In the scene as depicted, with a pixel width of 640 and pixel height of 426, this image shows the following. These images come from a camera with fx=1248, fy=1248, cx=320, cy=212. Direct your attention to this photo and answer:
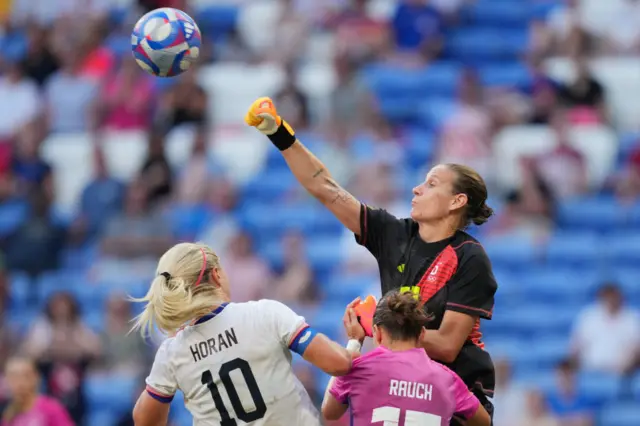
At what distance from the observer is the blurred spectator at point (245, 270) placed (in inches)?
428

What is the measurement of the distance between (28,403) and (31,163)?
175 inches

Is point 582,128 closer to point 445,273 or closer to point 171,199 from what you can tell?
point 171,199

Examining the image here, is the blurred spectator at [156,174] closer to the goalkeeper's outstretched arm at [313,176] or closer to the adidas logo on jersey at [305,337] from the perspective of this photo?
the goalkeeper's outstretched arm at [313,176]

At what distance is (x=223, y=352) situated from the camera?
496cm

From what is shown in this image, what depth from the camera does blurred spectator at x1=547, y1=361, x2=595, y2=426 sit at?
32.8 ft

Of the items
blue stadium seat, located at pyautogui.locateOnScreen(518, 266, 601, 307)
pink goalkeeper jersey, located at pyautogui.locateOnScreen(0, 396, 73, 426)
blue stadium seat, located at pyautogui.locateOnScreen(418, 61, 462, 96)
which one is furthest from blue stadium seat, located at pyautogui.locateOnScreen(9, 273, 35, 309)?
blue stadium seat, located at pyautogui.locateOnScreen(518, 266, 601, 307)

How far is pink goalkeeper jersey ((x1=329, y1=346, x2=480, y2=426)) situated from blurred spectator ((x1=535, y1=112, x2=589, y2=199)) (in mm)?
6716

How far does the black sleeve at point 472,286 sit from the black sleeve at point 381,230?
34cm

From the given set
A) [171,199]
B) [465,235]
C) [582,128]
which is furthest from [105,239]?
[465,235]

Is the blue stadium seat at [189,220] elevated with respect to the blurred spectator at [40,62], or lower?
lower

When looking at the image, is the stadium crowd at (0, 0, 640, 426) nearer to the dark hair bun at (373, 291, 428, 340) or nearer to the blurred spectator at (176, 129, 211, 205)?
the blurred spectator at (176, 129, 211, 205)

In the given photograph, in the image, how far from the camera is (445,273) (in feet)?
17.3

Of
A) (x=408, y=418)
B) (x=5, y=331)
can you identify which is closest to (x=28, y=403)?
(x=5, y=331)

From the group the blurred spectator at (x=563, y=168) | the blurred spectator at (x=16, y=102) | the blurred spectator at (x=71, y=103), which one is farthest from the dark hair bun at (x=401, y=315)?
the blurred spectator at (x=16, y=102)
